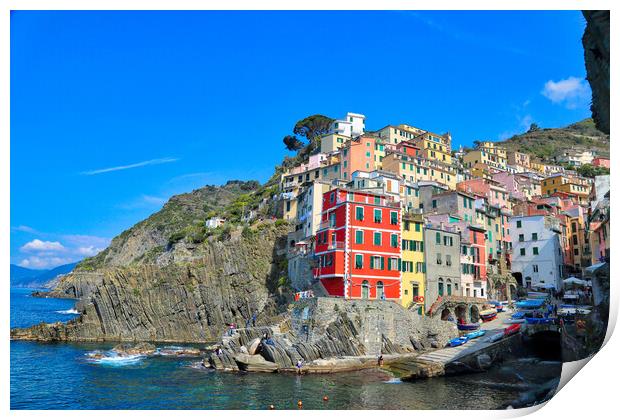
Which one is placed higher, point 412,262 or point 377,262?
point 412,262

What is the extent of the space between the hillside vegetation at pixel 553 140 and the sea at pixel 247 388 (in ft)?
290

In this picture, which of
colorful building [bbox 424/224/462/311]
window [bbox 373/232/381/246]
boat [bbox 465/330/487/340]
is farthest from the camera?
colorful building [bbox 424/224/462/311]

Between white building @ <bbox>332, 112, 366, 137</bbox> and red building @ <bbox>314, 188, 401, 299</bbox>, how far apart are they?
36.1m

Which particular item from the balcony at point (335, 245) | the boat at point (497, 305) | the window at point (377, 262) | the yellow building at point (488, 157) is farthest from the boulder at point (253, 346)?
the yellow building at point (488, 157)

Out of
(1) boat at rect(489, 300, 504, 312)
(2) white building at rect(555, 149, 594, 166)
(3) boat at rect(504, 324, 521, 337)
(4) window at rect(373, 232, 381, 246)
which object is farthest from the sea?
(2) white building at rect(555, 149, 594, 166)

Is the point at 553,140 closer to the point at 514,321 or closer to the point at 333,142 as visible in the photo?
the point at 333,142

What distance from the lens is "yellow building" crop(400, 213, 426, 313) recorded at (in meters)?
38.2

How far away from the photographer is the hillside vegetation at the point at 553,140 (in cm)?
11225

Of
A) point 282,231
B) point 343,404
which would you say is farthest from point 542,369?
point 282,231

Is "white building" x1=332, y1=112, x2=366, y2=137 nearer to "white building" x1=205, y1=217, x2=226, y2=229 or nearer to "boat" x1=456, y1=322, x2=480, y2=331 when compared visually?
"white building" x1=205, y1=217, x2=226, y2=229

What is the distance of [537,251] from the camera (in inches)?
1892

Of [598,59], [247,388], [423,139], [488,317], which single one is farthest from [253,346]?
[423,139]

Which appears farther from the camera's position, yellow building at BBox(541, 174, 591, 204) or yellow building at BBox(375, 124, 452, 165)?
yellow building at BBox(375, 124, 452, 165)

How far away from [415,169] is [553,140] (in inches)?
3370
